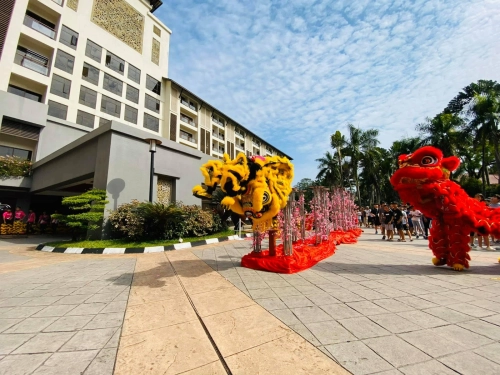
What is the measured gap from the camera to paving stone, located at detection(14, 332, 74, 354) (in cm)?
200

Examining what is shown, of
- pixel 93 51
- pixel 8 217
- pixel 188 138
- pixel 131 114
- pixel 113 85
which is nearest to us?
pixel 8 217

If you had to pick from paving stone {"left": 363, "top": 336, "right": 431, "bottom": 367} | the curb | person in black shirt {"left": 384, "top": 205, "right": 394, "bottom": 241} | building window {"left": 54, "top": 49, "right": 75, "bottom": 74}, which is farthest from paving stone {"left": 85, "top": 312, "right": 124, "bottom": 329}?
building window {"left": 54, "top": 49, "right": 75, "bottom": 74}

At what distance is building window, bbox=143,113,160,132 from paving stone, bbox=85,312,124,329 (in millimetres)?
23413

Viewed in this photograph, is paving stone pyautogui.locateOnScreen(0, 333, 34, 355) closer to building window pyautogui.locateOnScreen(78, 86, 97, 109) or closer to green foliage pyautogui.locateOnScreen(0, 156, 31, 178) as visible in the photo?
green foliage pyautogui.locateOnScreen(0, 156, 31, 178)

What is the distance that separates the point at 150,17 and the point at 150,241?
89.7ft

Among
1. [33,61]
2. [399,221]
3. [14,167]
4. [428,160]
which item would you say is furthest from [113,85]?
[428,160]

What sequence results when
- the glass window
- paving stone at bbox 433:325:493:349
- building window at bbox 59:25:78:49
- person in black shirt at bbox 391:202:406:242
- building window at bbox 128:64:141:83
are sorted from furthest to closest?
building window at bbox 128:64:141:83 → the glass window → building window at bbox 59:25:78:49 → person in black shirt at bbox 391:202:406:242 → paving stone at bbox 433:325:493:349

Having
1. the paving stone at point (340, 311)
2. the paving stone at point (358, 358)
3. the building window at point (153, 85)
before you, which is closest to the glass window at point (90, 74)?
the building window at point (153, 85)

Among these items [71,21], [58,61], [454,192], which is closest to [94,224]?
[454,192]

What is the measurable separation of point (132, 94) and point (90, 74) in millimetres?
3648

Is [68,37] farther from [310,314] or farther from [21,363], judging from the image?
[310,314]

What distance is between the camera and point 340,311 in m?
2.65

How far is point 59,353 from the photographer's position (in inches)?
77.0

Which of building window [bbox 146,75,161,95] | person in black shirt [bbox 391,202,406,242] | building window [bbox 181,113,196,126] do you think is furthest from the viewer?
building window [bbox 181,113,196,126]
